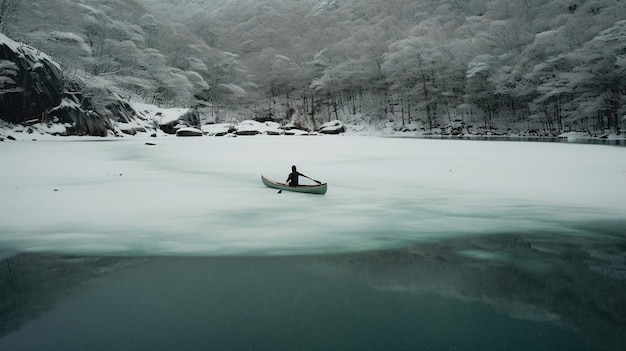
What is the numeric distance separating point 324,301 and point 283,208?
15.5ft

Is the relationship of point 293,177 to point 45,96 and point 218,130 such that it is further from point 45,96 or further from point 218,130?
point 218,130

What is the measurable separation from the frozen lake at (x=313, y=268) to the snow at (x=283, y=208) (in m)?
0.05

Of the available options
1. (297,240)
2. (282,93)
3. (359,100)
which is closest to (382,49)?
(359,100)

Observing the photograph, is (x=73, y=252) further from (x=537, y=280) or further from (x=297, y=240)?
(x=537, y=280)

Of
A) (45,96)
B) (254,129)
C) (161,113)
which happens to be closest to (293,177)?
(45,96)

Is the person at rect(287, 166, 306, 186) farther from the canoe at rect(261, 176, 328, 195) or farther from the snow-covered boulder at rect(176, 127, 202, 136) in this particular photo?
the snow-covered boulder at rect(176, 127, 202, 136)

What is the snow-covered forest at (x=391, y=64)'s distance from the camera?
121 feet

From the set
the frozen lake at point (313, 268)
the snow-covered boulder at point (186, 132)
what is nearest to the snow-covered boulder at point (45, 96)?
the snow-covered boulder at point (186, 132)

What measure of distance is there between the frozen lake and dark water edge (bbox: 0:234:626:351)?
0.06 ft

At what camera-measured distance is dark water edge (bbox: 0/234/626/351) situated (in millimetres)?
3479

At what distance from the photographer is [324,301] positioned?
423 cm

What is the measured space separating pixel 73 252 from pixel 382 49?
68725 millimetres

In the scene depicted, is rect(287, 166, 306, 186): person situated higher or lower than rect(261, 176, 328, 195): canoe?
higher

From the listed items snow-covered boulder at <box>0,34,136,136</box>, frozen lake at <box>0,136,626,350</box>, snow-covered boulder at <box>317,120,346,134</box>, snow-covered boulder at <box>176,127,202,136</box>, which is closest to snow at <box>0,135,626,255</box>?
frozen lake at <box>0,136,626,350</box>
